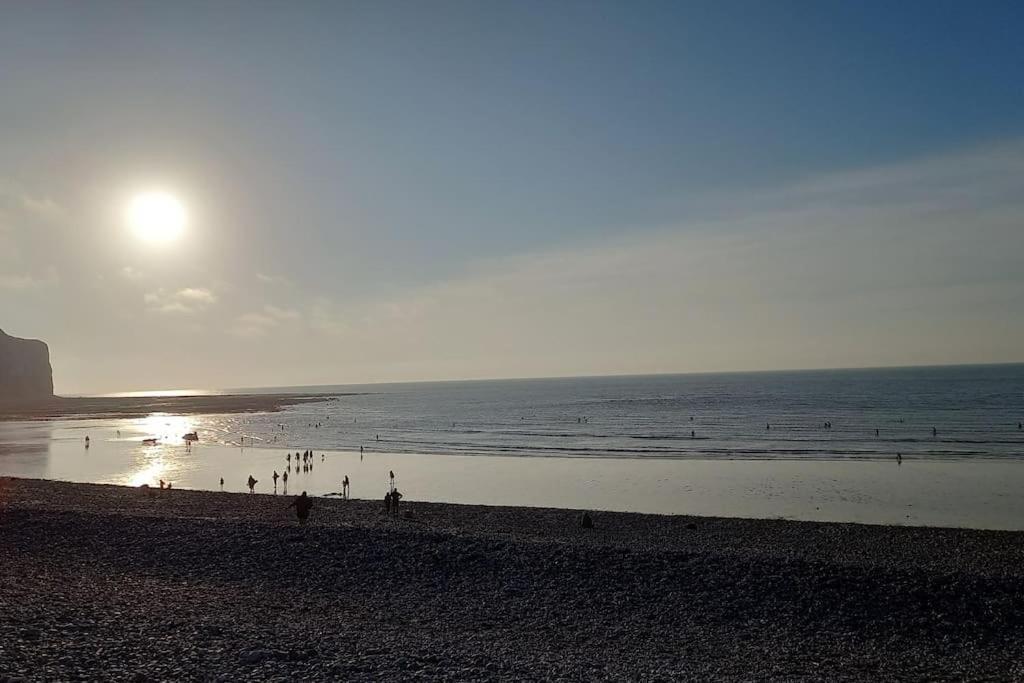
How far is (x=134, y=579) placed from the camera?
18.2 m

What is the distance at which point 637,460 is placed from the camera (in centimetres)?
5462

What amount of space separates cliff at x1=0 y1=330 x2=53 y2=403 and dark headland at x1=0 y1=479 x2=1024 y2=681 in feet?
A: 612

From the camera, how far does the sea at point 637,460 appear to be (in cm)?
3709

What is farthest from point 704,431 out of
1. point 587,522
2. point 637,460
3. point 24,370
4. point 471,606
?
point 24,370

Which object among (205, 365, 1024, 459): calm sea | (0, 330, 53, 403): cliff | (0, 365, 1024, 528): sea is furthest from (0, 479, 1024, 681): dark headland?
(0, 330, 53, 403): cliff

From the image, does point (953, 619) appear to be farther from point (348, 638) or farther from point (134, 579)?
point (134, 579)

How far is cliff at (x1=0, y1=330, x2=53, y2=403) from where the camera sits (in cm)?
17700

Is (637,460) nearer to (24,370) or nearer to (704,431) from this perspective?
(704,431)

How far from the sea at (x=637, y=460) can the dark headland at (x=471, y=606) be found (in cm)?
1150

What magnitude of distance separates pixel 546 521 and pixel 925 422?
63930 mm

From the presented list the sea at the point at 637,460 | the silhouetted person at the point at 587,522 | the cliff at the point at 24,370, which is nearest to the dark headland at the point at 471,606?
the silhouetted person at the point at 587,522

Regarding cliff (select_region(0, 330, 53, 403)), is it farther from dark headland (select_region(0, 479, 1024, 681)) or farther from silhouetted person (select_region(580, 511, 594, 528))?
silhouetted person (select_region(580, 511, 594, 528))

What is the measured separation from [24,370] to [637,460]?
7519 inches

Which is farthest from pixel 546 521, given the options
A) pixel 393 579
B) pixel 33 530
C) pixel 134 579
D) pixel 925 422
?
pixel 925 422
